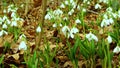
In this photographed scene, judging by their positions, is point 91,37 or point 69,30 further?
point 69,30

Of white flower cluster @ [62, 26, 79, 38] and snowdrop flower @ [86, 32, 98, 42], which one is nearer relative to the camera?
snowdrop flower @ [86, 32, 98, 42]

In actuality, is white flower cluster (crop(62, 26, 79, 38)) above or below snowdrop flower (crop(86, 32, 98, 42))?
above

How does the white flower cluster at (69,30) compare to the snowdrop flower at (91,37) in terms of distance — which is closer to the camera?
the snowdrop flower at (91,37)

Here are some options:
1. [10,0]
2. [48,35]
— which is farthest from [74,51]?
[10,0]

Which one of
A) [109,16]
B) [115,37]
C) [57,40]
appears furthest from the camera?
[57,40]

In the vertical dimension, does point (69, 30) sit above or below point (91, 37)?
above

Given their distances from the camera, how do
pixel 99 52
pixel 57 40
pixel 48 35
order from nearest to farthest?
pixel 99 52, pixel 57 40, pixel 48 35

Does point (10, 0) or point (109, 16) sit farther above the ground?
point (10, 0)

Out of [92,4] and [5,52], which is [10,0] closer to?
[92,4]

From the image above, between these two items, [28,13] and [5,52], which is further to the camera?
[28,13]

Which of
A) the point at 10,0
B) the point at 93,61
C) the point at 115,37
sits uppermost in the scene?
the point at 10,0

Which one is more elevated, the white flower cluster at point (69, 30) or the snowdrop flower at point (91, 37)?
the white flower cluster at point (69, 30)
